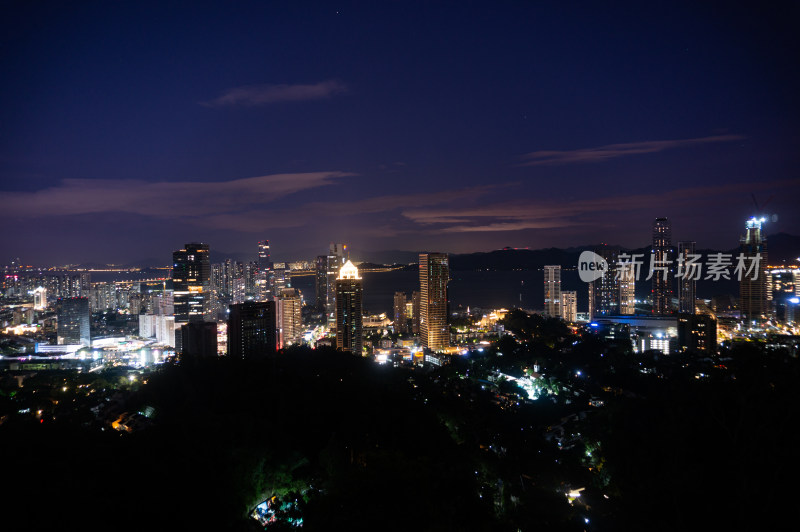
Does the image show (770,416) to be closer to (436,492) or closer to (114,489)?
(436,492)

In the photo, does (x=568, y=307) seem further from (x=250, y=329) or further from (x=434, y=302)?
(x=250, y=329)

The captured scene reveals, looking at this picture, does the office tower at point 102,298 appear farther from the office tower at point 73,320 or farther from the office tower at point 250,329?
the office tower at point 250,329

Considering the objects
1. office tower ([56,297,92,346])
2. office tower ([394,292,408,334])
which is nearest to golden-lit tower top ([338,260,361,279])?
office tower ([394,292,408,334])

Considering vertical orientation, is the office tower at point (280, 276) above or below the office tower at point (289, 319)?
above

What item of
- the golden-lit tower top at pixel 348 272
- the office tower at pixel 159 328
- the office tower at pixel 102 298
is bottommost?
the office tower at pixel 159 328

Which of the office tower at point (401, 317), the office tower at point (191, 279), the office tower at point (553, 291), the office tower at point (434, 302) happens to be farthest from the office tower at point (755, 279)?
the office tower at point (191, 279)

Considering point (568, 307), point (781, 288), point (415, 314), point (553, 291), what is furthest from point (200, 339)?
point (781, 288)
